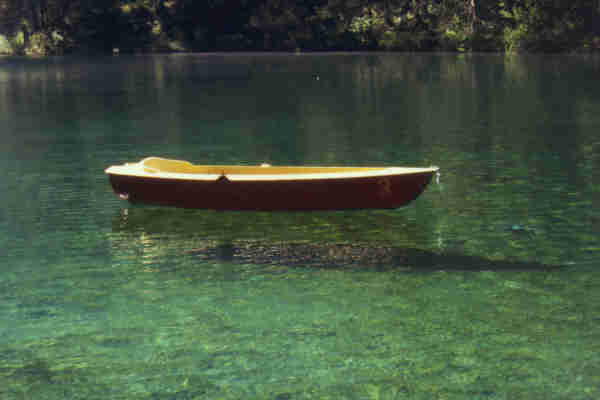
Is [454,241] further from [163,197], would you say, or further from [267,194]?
[163,197]

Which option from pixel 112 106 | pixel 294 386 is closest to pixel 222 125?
pixel 112 106

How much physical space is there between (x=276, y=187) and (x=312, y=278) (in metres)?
2.96

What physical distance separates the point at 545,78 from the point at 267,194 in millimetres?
33971

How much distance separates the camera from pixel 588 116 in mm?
27891

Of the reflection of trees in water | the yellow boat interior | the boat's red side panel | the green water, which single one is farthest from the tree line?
the reflection of trees in water

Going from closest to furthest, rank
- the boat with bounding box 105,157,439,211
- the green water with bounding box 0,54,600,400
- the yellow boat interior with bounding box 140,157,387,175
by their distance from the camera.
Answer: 1. the green water with bounding box 0,54,600,400
2. the boat with bounding box 105,157,439,211
3. the yellow boat interior with bounding box 140,157,387,175

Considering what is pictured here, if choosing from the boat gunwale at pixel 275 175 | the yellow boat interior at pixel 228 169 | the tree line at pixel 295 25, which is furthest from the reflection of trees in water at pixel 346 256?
the tree line at pixel 295 25

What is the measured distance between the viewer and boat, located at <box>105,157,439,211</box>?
12945 millimetres

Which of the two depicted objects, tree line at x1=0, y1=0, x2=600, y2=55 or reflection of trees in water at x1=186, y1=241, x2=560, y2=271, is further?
tree line at x1=0, y1=0, x2=600, y2=55

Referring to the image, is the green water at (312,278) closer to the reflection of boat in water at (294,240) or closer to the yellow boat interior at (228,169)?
the reflection of boat in water at (294,240)

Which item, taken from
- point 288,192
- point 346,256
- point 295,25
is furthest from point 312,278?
point 295,25

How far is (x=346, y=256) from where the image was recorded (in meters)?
11.7

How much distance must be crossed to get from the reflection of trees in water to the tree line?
6251 cm

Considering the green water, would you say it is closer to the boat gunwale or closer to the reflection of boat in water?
the reflection of boat in water
